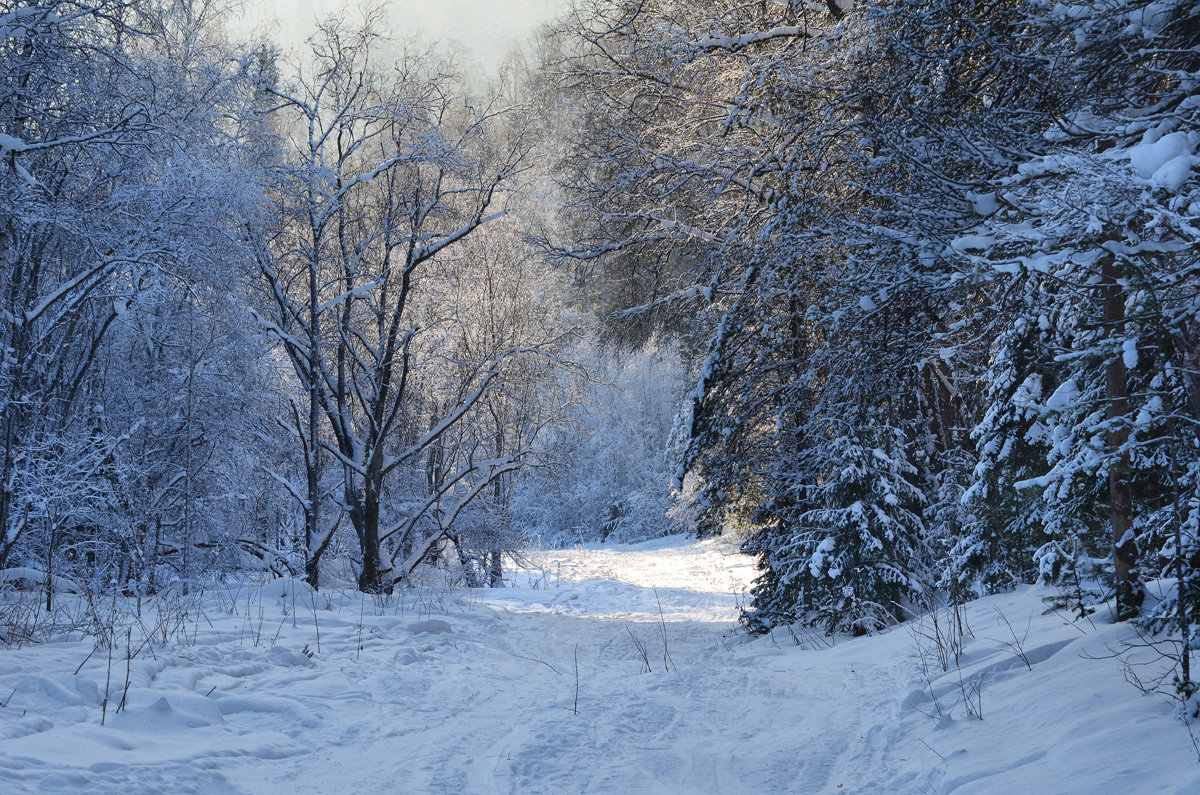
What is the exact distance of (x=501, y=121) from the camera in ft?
47.5

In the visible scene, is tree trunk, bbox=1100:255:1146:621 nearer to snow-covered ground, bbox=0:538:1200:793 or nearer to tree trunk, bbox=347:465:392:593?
snow-covered ground, bbox=0:538:1200:793

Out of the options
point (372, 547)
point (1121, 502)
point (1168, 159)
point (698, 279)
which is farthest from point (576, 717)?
point (372, 547)

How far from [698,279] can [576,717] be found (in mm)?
6746

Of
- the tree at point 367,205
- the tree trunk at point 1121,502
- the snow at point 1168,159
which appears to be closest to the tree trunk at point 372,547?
the tree at point 367,205

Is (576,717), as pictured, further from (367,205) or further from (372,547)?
(367,205)

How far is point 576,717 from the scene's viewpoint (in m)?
4.71

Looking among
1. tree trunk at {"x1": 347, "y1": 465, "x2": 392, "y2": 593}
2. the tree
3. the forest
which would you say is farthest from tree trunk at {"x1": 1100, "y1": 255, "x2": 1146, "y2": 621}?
tree trunk at {"x1": 347, "y1": 465, "x2": 392, "y2": 593}

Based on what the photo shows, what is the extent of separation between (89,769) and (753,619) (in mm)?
7176

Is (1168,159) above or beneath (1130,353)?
above

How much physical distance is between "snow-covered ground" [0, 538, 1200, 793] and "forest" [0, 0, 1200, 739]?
1.75 ft

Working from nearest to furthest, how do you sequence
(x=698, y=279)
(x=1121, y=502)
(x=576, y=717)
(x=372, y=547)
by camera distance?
(x=1121, y=502)
(x=576, y=717)
(x=698, y=279)
(x=372, y=547)

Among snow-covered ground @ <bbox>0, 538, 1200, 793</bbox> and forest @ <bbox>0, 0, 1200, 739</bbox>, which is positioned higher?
forest @ <bbox>0, 0, 1200, 739</bbox>

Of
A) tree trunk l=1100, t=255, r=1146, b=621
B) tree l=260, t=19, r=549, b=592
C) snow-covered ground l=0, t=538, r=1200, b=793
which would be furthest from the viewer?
tree l=260, t=19, r=549, b=592

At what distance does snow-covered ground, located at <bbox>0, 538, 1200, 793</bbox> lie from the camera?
330cm
